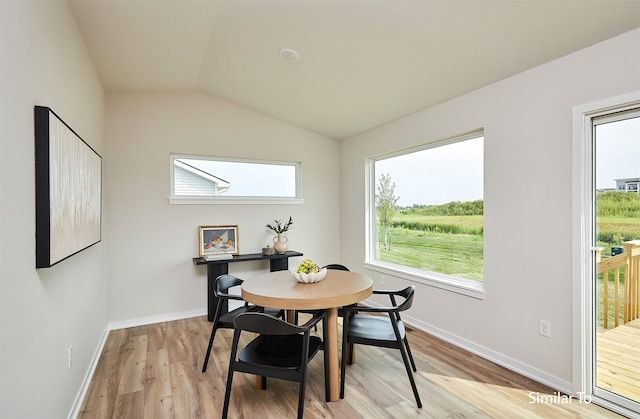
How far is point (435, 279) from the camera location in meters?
3.33

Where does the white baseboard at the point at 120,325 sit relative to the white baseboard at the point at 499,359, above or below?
below

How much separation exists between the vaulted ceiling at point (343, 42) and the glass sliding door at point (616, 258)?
0.63 meters

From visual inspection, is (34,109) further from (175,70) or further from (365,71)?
(365,71)

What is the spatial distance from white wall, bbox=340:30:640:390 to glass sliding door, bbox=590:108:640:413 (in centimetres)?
15

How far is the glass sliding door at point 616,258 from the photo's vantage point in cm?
203

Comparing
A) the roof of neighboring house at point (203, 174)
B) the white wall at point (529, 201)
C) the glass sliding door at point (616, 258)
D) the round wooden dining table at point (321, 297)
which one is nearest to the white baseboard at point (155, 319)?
the roof of neighboring house at point (203, 174)

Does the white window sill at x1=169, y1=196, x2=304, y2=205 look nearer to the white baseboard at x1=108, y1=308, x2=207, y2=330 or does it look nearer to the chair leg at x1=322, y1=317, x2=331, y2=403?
the white baseboard at x1=108, y1=308, x2=207, y2=330

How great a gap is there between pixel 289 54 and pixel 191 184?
6.78 ft

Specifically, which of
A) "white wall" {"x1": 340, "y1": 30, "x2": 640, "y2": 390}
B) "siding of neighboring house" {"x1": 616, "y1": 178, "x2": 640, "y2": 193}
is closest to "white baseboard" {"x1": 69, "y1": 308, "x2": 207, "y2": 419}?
"white wall" {"x1": 340, "y1": 30, "x2": 640, "y2": 390}

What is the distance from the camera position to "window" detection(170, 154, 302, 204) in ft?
13.2

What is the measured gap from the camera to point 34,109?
1502mm

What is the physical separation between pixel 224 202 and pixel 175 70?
5.16 ft

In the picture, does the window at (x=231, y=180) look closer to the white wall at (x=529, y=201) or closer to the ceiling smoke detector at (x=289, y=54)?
the ceiling smoke detector at (x=289, y=54)

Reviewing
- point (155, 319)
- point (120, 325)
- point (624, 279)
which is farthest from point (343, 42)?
point (120, 325)
